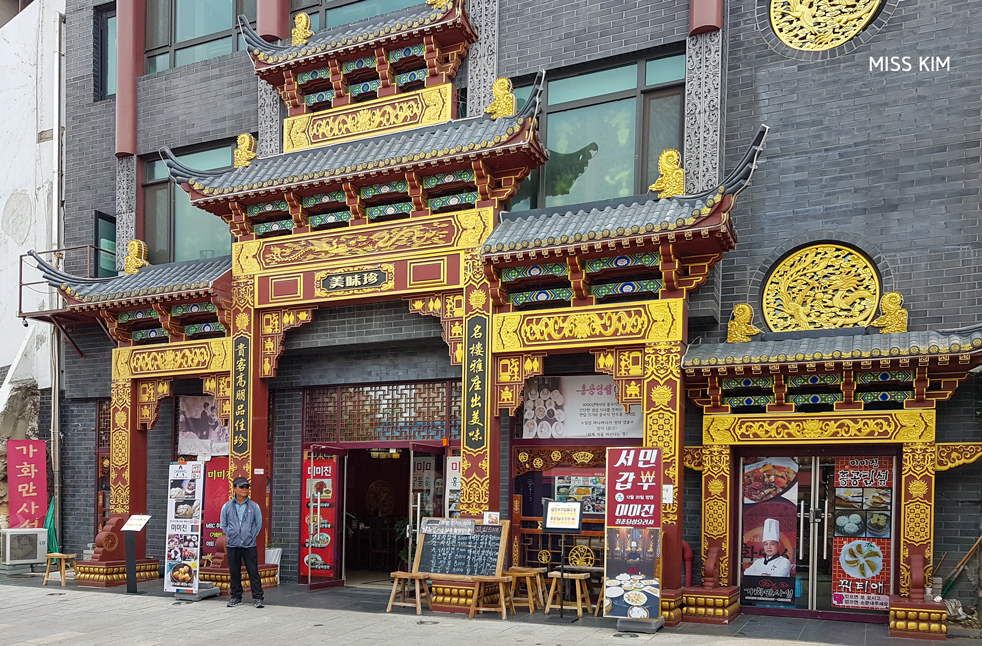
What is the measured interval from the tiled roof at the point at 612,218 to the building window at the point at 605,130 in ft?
2.62

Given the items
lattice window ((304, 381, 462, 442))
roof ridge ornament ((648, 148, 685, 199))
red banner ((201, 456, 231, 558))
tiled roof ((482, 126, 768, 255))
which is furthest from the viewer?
red banner ((201, 456, 231, 558))

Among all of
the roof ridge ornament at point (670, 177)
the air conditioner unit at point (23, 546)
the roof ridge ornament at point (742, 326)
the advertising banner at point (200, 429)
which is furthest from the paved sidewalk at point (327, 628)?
the roof ridge ornament at point (670, 177)

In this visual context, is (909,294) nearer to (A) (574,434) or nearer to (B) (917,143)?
(B) (917,143)

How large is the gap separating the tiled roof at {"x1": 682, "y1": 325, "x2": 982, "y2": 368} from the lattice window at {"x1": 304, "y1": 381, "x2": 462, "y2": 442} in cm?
382

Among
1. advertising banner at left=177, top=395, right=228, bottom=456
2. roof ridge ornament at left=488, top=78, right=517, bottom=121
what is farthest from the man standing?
roof ridge ornament at left=488, top=78, right=517, bottom=121

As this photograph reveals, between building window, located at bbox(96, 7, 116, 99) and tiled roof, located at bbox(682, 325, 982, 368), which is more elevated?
building window, located at bbox(96, 7, 116, 99)

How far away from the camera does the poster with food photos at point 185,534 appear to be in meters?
12.0

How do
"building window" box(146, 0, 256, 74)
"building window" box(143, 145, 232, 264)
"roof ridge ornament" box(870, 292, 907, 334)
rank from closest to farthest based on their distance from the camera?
"roof ridge ornament" box(870, 292, 907, 334), "building window" box(143, 145, 232, 264), "building window" box(146, 0, 256, 74)

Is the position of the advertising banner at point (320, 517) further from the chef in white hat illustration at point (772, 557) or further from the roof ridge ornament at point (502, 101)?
the chef in white hat illustration at point (772, 557)

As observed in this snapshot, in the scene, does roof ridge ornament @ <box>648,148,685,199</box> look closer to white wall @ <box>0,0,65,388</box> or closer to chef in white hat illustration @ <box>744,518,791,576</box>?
chef in white hat illustration @ <box>744,518,791,576</box>

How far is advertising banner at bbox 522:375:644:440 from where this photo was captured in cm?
1154

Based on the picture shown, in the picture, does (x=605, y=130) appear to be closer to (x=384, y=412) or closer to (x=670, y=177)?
(x=670, y=177)

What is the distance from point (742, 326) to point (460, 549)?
14.1 feet

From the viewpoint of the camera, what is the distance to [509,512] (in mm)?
11914
